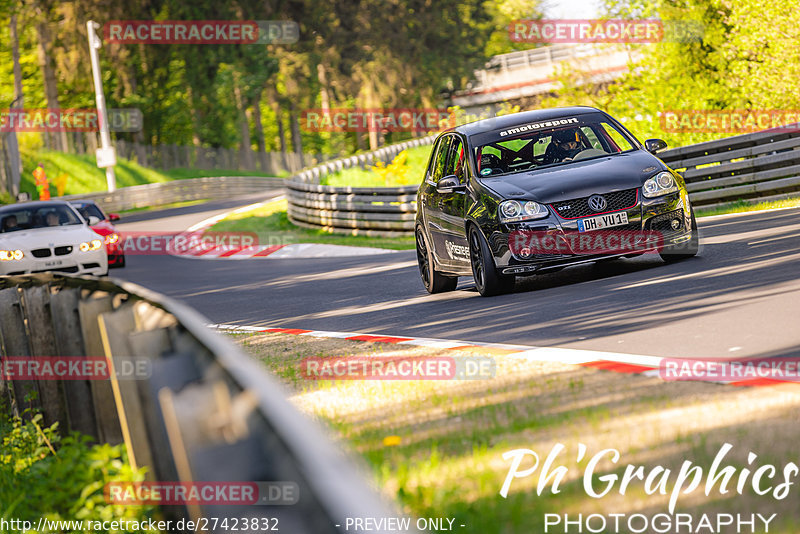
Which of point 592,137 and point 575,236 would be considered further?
point 592,137

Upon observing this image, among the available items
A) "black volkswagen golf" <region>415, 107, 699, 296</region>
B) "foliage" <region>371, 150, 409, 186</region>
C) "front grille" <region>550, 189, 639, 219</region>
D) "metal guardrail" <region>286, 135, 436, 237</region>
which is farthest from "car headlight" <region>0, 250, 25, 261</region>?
"foliage" <region>371, 150, 409, 186</region>

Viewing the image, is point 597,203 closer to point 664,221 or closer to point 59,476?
point 664,221

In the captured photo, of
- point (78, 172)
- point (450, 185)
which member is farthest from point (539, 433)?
point (78, 172)

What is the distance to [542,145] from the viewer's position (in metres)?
11.9

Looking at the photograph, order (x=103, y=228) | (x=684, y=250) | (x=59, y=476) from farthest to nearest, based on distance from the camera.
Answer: (x=103, y=228) < (x=684, y=250) < (x=59, y=476)

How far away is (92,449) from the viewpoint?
5918 millimetres

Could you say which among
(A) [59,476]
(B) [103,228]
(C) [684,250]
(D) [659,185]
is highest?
(D) [659,185]

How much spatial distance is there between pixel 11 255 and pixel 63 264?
830mm

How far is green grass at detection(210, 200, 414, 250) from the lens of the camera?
80.9 ft

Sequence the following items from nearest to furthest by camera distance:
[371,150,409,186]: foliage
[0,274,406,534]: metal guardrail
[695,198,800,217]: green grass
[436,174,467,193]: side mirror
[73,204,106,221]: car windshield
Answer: [0,274,406,534]: metal guardrail, [436,174,467,193]: side mirror, [695,198,800,217]: green grass, [73,204,106,221]: car windshield, [371,150,409,186]: foliage

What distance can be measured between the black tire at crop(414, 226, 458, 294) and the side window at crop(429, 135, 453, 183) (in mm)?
662

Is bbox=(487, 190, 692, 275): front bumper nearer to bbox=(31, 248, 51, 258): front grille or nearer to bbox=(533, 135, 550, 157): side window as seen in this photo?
bbox=(533, 135, 550, 157): side window

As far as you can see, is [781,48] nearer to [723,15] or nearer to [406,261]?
[723,15]

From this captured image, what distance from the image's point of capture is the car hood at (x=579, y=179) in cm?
1060
